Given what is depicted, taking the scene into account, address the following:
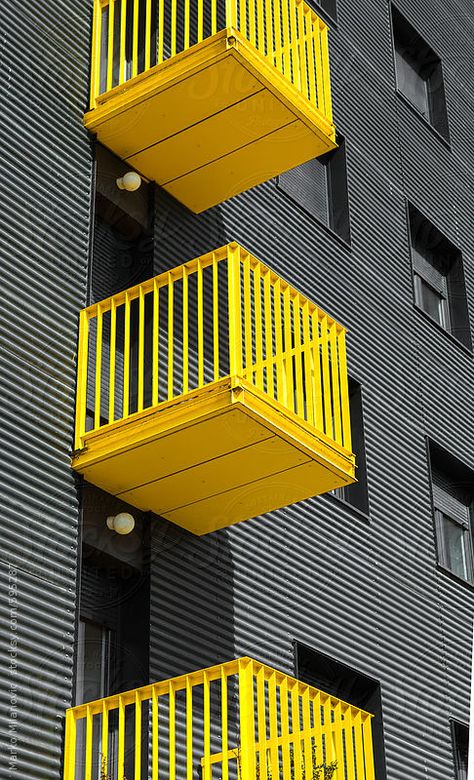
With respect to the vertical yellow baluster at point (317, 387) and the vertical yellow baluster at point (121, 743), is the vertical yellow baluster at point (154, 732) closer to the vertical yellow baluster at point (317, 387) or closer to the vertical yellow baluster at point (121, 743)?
the vertical yellow baluster at point (121, 743)

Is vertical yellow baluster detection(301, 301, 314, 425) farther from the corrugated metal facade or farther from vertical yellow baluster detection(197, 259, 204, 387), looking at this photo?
the corrugated metal facade

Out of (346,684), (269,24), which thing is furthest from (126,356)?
(346,684)

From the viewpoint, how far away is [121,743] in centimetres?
1136

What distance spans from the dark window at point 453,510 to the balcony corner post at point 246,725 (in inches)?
301

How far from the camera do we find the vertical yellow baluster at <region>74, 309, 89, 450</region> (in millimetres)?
12070

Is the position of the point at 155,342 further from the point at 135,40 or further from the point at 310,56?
the point at 310,56

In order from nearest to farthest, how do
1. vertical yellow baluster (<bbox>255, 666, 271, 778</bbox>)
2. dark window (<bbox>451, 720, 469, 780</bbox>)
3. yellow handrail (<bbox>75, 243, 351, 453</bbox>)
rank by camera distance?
vertical yellow baluster (<bbox>255, 666, 271, 778</bbox>)
yellow handrail (<bbox>75, 243, 351, 453</bbox>)
dark window (<bbox>451, 720, 469, 780</bbox>)

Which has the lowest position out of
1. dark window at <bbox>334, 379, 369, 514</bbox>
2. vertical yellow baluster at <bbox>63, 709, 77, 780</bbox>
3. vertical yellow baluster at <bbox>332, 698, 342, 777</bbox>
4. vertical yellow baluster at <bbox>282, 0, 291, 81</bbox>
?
vertical yellow baluster at <bbox>63, 709, 77, 780</bbox>

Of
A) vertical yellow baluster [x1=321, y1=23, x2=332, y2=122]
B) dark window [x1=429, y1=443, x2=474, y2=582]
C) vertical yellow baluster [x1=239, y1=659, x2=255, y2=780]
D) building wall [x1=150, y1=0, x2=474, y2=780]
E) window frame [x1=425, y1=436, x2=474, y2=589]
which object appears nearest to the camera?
vertical yellow baluster [x1=239, y1=659, x2=255, y2=780]

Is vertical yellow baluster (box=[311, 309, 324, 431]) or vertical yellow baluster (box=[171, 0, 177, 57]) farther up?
vertical yellow baluster (box=[171, 0, 177, 57])

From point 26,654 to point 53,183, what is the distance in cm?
448

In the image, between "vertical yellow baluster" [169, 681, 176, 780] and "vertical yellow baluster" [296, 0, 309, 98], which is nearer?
"vertical yellow baluster" [169, 681, 176, 780]

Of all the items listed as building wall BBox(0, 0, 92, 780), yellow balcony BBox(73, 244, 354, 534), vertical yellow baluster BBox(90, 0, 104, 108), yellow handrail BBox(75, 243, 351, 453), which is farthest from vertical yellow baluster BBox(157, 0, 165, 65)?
yellow balcony BBox(73, 244, 354, 534)

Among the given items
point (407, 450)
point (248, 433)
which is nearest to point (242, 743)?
point (248, 433)
